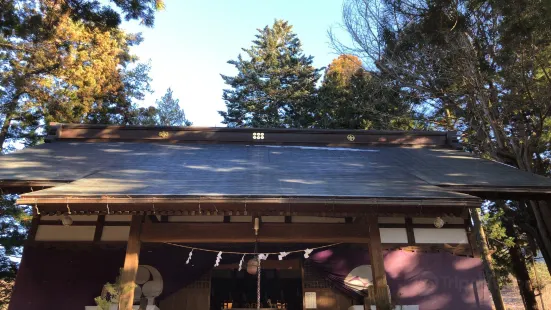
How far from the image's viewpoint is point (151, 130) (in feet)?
27.7

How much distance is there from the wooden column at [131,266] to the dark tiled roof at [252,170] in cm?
58

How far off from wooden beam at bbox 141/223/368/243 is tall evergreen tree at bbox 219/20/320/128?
1534 cm

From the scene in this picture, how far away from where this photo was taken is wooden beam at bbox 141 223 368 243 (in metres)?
4.91

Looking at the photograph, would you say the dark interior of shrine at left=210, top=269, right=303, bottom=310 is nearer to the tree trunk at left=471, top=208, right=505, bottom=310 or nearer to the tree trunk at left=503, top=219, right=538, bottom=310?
the tree trunk at left=471, top=208, right=505, bottom=310

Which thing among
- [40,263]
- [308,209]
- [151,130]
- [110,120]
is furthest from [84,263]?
[110,120]

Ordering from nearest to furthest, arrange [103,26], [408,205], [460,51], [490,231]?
1. [408,205]
2. [103,26]
3. [460,51]
4. [490,231]

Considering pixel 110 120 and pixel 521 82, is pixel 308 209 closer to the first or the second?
pixel 521 82

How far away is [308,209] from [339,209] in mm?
398

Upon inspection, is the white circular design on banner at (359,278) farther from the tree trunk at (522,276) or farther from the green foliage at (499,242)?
the tree trunk at (522,276)

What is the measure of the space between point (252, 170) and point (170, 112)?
21351mm

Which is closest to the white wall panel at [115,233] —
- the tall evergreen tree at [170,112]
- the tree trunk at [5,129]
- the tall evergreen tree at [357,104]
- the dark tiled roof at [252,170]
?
the dark tiled roof at [252,170]

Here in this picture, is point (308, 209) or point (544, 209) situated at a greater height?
point (544, 209)

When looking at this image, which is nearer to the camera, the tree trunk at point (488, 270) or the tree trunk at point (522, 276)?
the tree trunk at point (488, 270)

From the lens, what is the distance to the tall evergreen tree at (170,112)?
82.4ft
